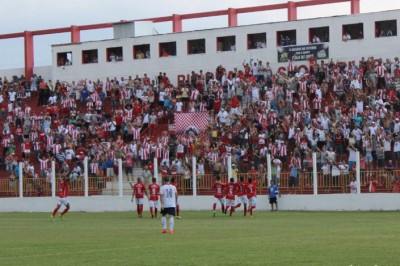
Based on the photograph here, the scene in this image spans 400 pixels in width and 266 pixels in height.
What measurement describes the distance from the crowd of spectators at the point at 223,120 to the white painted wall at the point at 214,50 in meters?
1.52

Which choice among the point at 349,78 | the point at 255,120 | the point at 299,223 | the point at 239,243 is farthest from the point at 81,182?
the point at 239,243

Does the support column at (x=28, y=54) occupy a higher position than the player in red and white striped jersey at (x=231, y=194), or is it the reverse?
the support column at (x=28, y=54)

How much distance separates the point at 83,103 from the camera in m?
71.6

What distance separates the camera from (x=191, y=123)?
211 feet

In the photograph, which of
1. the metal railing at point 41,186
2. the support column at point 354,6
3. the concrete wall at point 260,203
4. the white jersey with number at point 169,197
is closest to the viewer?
the white jersey with number at point 169,197

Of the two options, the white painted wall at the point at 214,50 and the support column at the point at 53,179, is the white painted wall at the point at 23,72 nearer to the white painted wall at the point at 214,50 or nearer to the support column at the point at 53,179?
the white painted wall at the point at 214,50

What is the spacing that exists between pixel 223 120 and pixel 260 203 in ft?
24.8

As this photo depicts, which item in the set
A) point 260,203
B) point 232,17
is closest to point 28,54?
point 232,17

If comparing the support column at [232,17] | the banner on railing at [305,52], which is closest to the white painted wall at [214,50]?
the banner on railing at [305,52]

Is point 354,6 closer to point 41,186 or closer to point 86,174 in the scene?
point 86,174

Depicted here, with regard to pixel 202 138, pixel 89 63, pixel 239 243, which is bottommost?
pixel 239 243

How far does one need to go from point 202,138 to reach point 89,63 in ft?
62.4

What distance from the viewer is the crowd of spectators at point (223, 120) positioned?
2170 inches

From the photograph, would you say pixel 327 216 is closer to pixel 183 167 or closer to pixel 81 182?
pixel 183 167
